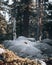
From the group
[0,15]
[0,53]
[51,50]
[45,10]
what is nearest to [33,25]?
[45,10]

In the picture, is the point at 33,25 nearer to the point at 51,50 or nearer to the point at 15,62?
the point at 51,50

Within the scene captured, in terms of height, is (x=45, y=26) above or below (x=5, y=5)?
below

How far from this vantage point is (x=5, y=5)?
35.3 meters

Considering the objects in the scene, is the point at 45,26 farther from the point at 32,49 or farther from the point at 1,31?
the point at 32,49

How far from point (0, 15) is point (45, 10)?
6198 mm

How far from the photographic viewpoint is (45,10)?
35.0m

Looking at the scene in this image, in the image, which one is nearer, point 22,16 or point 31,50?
point 31,50

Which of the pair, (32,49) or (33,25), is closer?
(32,49)

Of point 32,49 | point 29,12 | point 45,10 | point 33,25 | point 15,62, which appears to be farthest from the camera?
point 33,25

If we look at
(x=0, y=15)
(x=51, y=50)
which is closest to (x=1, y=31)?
(x=0, y=15)

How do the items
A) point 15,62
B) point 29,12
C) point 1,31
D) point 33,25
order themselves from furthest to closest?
1. point 33,25
2. point 29,12
3. point 1,31
4. point 15,62

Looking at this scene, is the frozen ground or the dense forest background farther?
the dense forest background

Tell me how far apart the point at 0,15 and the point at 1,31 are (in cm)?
263

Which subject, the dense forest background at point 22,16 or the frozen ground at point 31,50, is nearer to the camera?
the frozen ground at point 31,50
